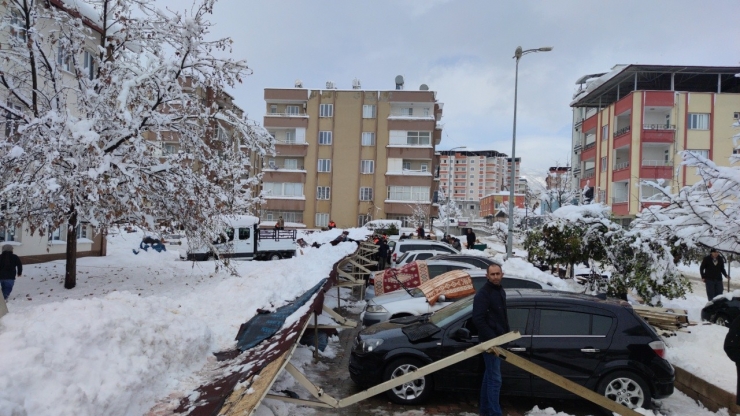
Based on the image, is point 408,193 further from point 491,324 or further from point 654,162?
point 491,324

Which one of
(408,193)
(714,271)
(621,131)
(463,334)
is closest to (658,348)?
(463,334)

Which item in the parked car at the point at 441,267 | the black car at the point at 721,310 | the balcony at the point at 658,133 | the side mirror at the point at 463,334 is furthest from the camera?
the balcony at the point at 658,133

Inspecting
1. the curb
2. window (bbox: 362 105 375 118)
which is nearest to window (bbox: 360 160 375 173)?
window (bbox: 362 105 375 118)

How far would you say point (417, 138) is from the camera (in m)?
48.8

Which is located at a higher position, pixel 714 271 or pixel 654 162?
pixel 654 162

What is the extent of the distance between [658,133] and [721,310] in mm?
31766

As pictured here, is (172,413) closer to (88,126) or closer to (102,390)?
(102,390)

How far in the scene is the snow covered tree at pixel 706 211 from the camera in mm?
8859

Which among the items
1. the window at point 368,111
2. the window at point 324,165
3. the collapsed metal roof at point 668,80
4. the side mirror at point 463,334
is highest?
the collapsed metal roof at point 668,80

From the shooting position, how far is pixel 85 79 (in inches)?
475

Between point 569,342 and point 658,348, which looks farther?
point 569,342

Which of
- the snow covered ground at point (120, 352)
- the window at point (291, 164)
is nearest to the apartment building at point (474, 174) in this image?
the window at point (291, 164)

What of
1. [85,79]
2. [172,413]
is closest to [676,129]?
[85,79]

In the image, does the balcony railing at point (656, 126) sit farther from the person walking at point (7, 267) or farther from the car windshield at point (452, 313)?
the person walking at point (7, 267)
